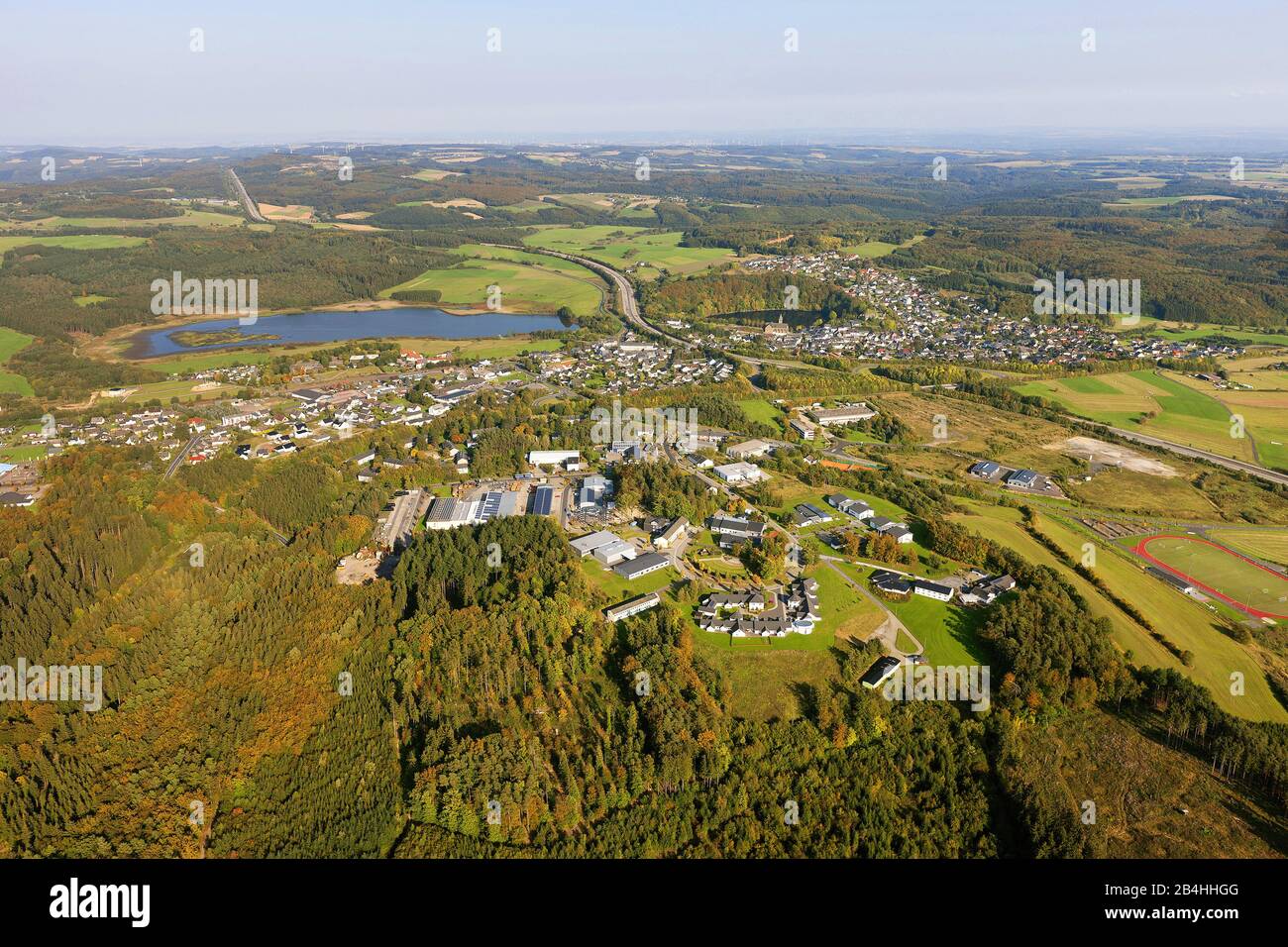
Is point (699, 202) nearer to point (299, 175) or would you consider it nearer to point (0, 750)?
point (299, 175)

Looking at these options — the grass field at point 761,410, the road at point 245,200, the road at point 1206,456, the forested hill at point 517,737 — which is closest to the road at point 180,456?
the forested hill at point 517,737

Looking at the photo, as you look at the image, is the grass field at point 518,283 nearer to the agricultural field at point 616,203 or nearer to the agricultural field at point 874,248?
the agricultural field at point 874,248

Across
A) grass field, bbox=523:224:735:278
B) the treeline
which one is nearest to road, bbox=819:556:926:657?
the treeline

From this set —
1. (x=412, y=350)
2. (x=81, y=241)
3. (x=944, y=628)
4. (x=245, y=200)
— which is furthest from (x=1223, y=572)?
(x=245, y=200)

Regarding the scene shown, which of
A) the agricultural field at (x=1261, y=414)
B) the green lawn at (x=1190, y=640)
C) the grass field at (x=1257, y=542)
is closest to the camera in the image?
the green lawn at (x=1190, y=640)

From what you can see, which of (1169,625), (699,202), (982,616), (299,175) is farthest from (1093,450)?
(299,175)

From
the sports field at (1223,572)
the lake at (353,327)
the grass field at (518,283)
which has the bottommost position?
the sports field at (1223,572)
